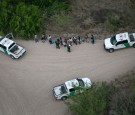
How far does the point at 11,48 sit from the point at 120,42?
10.6 meters

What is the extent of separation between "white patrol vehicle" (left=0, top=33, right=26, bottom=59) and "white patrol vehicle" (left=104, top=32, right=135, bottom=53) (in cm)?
826

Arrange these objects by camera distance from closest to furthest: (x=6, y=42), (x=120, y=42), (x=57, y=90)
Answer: (x=57, y=90), (x=120, y=42), (x=6, y=42)

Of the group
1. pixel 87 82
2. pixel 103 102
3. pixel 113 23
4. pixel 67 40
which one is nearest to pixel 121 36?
pixel 113 23

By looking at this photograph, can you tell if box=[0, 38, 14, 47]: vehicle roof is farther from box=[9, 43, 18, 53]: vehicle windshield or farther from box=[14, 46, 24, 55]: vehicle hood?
box=[14, 46, 24, 55]: vehicle hood

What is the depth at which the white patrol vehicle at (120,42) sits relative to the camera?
117ft

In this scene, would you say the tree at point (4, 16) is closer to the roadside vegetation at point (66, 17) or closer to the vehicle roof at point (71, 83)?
the roadside vegetation at point (66, 17)

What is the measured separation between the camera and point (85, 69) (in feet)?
115

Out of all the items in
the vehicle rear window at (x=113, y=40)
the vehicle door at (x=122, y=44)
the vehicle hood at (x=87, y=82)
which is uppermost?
the vehicle rear window at (x=113, y=40)

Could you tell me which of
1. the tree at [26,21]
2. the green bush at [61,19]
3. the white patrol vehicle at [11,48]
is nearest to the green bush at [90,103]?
the white patrol vehicle at [11,48]

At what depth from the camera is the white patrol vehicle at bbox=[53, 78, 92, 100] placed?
3259 centimetres

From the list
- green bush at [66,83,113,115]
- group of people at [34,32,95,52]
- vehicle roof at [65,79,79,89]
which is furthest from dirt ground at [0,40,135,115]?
green bush at [66,83,113,115]

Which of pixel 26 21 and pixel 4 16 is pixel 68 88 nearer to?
pixel 26 21

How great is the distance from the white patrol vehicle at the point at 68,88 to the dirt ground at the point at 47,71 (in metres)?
0.66

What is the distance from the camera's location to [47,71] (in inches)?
1389
